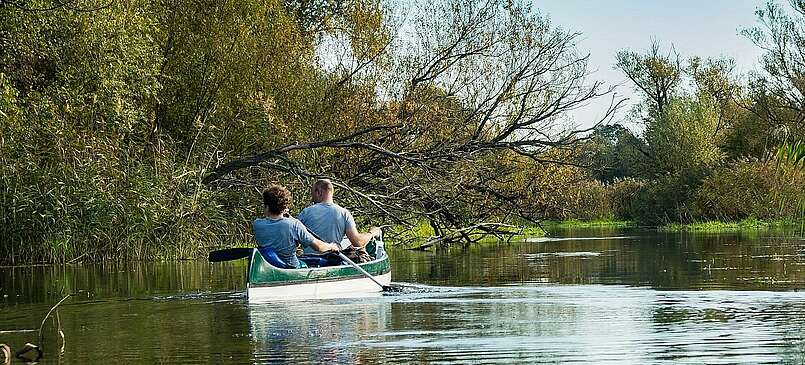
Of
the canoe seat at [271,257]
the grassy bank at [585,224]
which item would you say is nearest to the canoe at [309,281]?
the canoe seat at [271,257]

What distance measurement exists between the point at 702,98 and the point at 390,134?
3403cm

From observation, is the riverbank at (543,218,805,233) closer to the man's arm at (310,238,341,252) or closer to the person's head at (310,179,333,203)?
the person's head at (310,179,333,203)

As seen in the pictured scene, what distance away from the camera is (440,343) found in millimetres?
9570

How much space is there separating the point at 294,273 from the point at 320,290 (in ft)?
1.52

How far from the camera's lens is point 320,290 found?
48.6 feet

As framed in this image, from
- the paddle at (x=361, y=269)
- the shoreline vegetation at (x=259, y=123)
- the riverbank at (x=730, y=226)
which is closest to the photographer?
the paddle at (x=361, y=269)

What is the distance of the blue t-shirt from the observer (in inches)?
573

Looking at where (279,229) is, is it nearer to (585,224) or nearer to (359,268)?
(359,268)

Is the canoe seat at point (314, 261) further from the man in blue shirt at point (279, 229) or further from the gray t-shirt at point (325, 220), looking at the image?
the man in blue shirt at point (279, 229)

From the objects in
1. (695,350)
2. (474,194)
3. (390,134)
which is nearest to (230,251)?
(695,350)

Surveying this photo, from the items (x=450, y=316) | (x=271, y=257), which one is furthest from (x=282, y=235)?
(x=450, y=316)

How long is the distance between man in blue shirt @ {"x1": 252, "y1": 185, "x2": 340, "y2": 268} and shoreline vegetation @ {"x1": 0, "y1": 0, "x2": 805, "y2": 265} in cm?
543

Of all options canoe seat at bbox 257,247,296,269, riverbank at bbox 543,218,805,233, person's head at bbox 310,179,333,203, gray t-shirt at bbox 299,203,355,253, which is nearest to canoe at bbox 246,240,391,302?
canoe seat at bbox 257,247,296,269

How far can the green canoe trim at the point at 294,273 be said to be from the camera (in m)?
14.0
